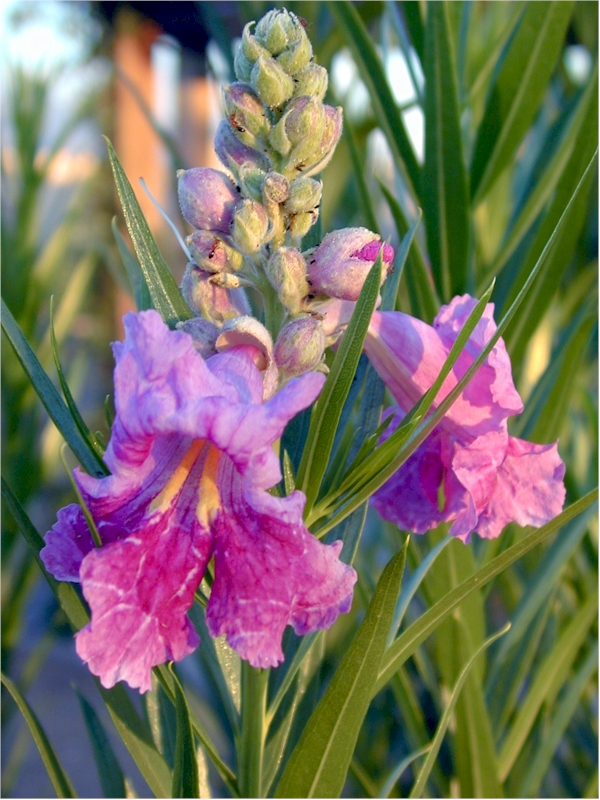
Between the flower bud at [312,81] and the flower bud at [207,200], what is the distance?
0.09 metres

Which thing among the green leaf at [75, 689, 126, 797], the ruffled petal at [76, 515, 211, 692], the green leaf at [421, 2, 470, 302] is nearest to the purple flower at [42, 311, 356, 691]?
the ruffled petal at [76, 515, 211, 692]

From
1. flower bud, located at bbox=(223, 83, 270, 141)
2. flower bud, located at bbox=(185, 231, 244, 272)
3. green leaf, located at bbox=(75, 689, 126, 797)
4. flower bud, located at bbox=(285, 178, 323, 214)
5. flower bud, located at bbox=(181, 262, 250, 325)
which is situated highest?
flower bud, located at bbox=(223, 83, 270, 141)

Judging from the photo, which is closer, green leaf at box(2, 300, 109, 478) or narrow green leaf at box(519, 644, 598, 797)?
green leaf at box(2, 300, 109, 478)

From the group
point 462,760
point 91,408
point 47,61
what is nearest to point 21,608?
point 462,760

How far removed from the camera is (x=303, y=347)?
48 cm

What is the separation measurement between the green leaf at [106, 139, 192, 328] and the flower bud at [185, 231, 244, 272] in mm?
31

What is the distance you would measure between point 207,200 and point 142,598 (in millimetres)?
284

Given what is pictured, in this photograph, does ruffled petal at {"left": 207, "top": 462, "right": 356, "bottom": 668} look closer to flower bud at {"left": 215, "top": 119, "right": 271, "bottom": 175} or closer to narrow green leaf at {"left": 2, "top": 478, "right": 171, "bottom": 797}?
narrow green leaf at {"left": 2, "top": 478, "right": 171, "bottom": 797}

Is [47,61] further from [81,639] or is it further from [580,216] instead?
[81,639]

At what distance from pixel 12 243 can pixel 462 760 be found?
4.32 feet

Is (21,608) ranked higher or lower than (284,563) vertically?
lower

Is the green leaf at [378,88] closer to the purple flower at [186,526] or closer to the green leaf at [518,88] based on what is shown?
the green leaf at [518,88]

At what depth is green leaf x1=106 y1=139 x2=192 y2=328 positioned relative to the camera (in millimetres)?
526

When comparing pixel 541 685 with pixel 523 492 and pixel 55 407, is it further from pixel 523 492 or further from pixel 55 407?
pixel 55 407
